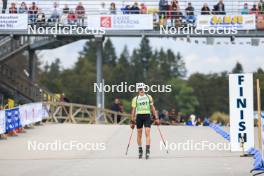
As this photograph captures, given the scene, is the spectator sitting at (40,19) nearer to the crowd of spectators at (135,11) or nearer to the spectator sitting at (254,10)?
the crowd of spectators at (135,11)

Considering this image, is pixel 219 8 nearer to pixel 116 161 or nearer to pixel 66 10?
pixel 66 10

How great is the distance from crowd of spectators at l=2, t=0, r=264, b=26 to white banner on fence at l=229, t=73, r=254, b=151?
18235mm

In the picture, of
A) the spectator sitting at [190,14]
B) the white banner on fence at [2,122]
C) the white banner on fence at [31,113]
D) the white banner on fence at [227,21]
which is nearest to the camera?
the white banner on fence at [2,122]

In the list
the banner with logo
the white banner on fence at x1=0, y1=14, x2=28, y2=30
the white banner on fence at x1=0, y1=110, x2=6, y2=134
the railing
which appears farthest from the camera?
the white banner on fence at x1=0, y1=14, x2=28, y2=30

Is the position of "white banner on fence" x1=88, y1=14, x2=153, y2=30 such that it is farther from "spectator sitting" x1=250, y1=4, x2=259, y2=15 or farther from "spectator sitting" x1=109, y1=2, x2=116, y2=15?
"spectator sitting" x1=250, y1=4, x2=259, y2=15

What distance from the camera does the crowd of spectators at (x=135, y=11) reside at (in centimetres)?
3222

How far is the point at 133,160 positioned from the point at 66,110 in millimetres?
18280

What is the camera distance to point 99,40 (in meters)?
34.3

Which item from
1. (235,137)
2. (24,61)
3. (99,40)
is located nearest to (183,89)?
(24,61)

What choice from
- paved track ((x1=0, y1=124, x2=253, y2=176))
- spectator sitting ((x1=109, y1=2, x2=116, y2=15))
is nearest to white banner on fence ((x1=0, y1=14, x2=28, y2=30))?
spectator sitting ((x1=109, y1=2, x2=116, y2=15))

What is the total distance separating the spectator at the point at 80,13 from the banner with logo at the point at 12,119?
11874mm

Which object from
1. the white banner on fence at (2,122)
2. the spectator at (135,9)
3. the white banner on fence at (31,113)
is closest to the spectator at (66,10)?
the spectator at (135,9)

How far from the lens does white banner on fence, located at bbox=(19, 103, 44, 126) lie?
22656mm

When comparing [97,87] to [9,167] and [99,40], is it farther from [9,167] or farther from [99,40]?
[9,167]
